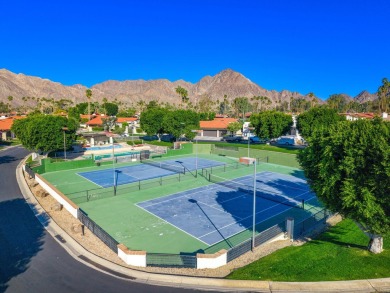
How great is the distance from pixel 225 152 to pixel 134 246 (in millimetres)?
43168

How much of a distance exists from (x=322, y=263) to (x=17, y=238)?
69.0 ft

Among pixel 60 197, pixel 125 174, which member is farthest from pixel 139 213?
pixel 125 174

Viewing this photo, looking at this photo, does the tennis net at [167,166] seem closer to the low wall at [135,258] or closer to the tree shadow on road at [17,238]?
the tree shadow on road at [17,238]

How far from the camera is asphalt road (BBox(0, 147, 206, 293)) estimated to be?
14.6m

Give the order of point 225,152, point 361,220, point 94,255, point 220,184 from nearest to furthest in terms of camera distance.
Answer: point 361,220, point 94,255, point 220,184, point 225,152

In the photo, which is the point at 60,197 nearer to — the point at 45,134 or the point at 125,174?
the point at 125,174

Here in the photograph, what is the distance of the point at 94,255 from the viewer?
18188mm

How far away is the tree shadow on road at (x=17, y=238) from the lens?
54.2ft

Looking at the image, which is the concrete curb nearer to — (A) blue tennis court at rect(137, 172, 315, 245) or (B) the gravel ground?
(B) the gravel ground

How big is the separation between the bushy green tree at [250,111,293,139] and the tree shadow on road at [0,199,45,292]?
49366 millimetres

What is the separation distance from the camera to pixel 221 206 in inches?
1115

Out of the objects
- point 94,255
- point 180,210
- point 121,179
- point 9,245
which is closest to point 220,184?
point 180,210

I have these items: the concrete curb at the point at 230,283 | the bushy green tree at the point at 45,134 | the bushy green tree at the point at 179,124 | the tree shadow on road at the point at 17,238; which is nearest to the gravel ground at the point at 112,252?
the concrete curb at the point at 230,283

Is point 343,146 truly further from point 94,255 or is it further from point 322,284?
point 94,255
